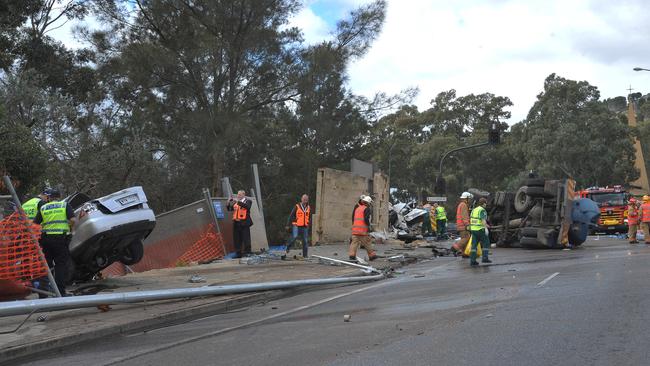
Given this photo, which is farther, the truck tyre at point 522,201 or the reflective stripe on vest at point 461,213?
the truck tyre at point 522,201

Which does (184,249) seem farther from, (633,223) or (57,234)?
(633,223)

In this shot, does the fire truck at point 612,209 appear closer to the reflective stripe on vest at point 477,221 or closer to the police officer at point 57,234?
the reflective stripe on vest at point 477,221

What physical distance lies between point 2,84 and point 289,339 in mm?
18439

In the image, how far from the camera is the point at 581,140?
1919 inches

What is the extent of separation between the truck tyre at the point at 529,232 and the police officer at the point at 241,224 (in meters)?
9.12

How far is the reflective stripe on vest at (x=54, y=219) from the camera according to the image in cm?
862

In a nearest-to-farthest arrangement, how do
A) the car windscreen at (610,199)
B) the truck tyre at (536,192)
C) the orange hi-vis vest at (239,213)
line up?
the orange hi-vis vest at (239,213) → the truck tyre at (536,192) → the car windscreen at (610,199)

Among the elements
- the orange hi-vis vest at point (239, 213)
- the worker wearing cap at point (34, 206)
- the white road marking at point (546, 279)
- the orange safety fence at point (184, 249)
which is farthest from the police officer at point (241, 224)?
the white road marking at point (546, 279)

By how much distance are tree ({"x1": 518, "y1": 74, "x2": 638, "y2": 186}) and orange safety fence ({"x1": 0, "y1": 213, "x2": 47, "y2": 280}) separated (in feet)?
154

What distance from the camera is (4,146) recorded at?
12961 mm

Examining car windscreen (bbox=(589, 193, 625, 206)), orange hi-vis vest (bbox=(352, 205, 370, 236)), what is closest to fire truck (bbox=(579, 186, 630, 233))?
car windscreen (bbox=(589, 193, 625, 206))

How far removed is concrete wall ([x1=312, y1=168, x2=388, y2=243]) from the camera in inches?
805

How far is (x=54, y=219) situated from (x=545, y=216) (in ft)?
50.0

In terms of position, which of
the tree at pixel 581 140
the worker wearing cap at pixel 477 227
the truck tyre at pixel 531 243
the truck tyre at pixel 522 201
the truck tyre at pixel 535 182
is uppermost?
the tree at pixel 581 140
